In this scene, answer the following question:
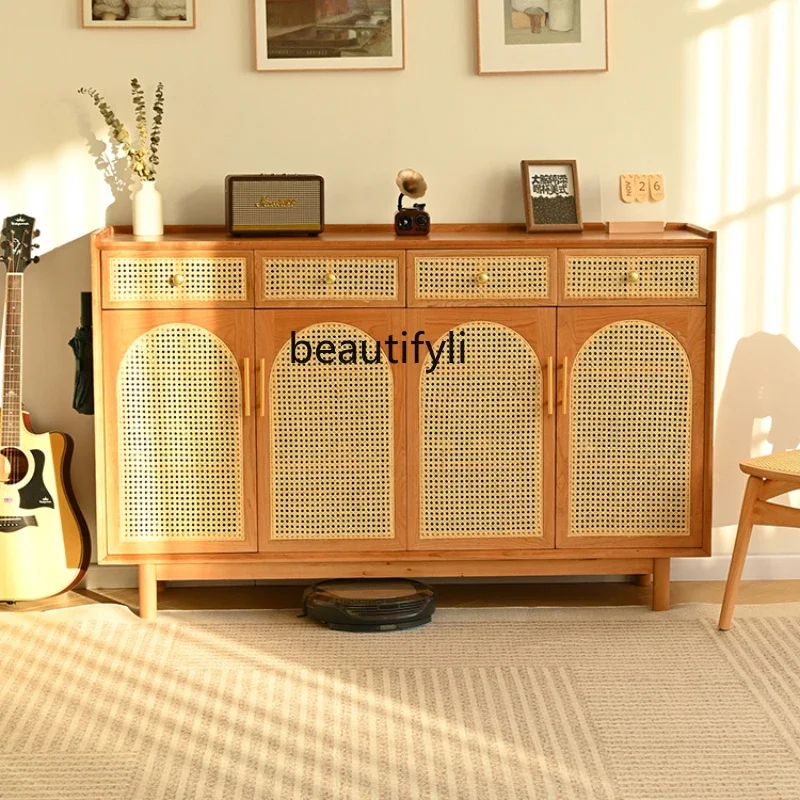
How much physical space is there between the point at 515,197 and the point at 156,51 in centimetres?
115

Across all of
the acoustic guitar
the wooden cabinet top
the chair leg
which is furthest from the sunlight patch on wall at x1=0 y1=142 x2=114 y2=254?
the chair leg

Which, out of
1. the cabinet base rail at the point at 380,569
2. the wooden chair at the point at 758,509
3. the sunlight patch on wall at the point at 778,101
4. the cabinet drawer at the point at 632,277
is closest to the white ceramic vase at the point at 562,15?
the sunlight patch on wall at the point at 778,101

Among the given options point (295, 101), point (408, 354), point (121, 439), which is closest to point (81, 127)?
point (295, 101)

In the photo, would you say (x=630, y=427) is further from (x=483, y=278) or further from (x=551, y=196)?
(x=551, y=196)

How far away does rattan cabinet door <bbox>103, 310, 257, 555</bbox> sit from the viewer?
11.1ft

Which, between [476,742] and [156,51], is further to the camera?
[156,51]

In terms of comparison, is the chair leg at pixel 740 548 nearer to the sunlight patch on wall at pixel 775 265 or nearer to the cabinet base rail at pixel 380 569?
the cabinet base rail at pixel 380 569

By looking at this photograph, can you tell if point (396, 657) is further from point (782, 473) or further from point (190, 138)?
point (190, 138)

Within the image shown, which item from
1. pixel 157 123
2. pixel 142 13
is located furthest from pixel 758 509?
pixel 142 13

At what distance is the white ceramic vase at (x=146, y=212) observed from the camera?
3543mm

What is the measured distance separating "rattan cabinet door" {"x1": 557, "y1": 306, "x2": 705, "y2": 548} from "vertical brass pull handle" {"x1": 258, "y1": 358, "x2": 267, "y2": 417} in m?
0.81

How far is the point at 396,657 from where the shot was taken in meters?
3.21

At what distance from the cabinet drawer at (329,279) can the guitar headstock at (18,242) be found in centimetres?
73

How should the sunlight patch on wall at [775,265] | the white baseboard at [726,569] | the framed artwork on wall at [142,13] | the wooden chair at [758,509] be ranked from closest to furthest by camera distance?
the wooden chair at [758,509], the framed artwork on wall at [142,13], the sunlight patch on wall at [775,265], the white baseboard at [726,569]
